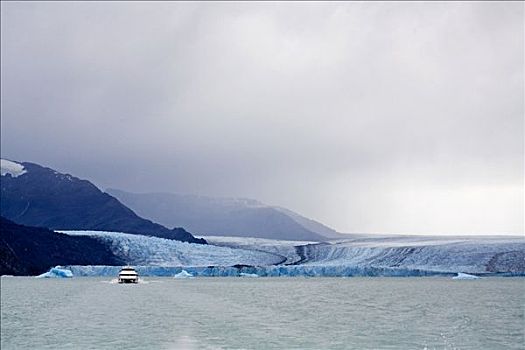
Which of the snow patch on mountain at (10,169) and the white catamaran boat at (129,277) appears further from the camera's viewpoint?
the snow patch on mountain at (10,169)

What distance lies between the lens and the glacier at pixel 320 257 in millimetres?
76438

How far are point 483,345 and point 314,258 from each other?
219 ft

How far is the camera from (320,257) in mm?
91500

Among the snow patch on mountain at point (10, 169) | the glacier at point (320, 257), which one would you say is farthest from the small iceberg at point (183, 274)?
the snow patch on mountain at point (10, 169)

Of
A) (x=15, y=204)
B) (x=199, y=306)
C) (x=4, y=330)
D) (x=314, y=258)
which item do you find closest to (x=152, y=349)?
(x=4, y=330)

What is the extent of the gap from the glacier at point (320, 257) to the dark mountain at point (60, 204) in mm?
65425

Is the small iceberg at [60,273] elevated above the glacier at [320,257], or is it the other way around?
the glacier at [320,257]

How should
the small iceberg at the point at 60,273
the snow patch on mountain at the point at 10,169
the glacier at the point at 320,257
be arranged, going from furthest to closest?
the snow patch on mountain at the point at 10,169, the small iceberg at the point at 60,273, the glacier at the point at 320,257

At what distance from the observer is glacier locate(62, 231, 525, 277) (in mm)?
76438

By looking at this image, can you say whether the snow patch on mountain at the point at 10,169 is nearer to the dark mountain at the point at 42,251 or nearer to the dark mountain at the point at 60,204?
the dark mountain at the point at 60,204

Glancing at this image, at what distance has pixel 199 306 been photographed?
41125mm

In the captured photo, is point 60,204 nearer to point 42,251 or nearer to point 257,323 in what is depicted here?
point 42,251

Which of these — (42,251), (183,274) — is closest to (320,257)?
(183,274)

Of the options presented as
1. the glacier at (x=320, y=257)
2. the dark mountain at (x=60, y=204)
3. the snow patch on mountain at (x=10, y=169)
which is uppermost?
the snow patch on mountain at (x=10, y=169)
